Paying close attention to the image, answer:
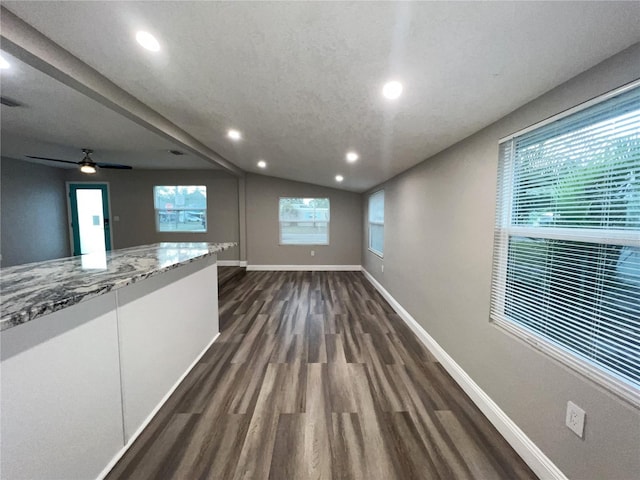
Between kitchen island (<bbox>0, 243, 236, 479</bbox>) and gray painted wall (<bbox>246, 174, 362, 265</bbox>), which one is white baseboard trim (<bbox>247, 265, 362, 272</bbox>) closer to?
gray painted wall (<bbox>246, 174, 362, 265</bbox>)

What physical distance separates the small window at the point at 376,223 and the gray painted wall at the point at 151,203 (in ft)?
11.5

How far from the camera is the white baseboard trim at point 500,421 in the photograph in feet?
4.30

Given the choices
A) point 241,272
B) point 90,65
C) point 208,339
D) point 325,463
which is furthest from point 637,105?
point 241,272

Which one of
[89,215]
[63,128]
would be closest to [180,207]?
[89,215]

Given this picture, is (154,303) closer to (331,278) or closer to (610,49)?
(610,49)

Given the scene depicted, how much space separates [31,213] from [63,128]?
163 inches

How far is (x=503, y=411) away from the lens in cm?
160

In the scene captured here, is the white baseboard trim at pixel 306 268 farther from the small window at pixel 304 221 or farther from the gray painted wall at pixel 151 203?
the gray painted wall at pixel 151 203

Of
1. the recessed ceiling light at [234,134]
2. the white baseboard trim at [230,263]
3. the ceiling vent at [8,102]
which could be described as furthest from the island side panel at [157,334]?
the white baseboard trim at [230,263]

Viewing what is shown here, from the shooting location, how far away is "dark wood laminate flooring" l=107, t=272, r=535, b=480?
4.50 feet

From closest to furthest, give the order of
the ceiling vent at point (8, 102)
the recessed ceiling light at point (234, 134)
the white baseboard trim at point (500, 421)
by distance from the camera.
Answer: the white baseboard trim at point (500, 421), the ceiling vent at point (8, 102), the recessed ceiling light at point (234, 134)

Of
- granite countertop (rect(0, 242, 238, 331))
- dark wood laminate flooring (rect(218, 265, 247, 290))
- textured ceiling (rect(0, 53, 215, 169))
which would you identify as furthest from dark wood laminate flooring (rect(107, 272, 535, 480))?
textured ceiling (rect(0, 53, 215, 169))

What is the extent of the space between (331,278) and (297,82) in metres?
4.49

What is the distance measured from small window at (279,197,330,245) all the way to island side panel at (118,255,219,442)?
4.00m
